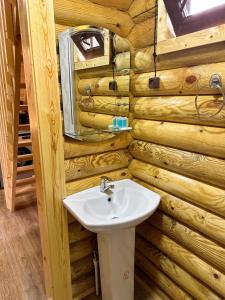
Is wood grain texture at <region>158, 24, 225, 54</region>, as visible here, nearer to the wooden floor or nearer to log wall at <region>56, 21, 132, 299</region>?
log wall at <region>56, 21, 132, 299</region>

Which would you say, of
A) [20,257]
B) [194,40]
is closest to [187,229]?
[194,40]

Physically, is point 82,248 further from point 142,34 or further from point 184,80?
point 142,34

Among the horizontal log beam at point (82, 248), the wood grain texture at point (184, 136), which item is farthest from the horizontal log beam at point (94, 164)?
the horizontal log beam at point (82, 248)

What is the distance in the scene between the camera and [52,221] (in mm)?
1455

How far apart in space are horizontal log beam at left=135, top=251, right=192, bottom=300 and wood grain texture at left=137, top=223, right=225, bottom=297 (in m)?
0.21

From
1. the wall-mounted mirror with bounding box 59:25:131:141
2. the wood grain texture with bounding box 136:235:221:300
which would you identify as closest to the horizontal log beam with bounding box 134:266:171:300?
the wood grain texture with bounding box 136:235:221:300

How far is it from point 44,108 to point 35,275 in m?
1.58

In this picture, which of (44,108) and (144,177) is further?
(144,177)

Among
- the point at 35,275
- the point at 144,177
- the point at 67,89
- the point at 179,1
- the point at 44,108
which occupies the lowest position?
the point at 35,275

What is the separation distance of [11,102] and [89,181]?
1235 millimetres

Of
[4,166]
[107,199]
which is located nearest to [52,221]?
[107,199]

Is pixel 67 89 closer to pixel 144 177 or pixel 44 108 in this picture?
pixel 44 108

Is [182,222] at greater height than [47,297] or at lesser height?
greater

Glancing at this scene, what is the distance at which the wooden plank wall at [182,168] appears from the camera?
1189 mm
